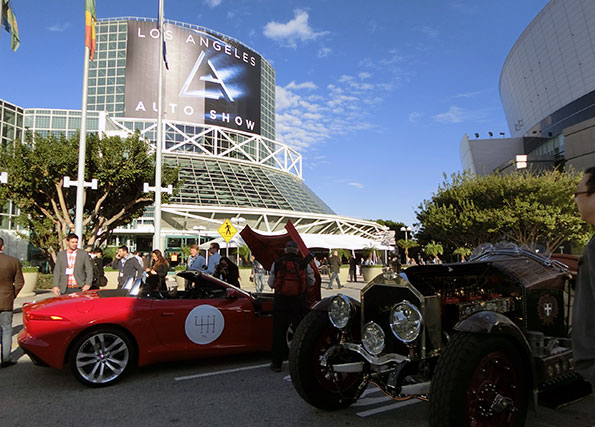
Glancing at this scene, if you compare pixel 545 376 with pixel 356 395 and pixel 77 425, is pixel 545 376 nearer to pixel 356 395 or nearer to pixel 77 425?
pixel 356 395

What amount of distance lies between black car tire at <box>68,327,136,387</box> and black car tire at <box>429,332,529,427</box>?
3778mm

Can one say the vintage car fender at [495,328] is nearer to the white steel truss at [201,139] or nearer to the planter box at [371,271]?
the planter box at [371,271]

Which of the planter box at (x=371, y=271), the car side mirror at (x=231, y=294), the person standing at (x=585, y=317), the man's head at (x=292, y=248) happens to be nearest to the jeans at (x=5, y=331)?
the car side mirror at (x=231, y=294)

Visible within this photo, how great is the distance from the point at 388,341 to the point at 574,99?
64.8m

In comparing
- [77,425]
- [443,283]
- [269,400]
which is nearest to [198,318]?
[269,400]

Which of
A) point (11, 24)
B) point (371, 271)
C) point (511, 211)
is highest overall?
point (11, 24)

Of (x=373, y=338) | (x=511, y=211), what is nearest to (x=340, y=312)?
(x=373, y=338)

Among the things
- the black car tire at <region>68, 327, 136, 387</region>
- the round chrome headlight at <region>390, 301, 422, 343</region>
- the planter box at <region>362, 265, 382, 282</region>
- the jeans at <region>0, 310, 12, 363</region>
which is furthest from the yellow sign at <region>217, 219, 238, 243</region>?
the planter box at <region>362, 265, 382, 282</region>

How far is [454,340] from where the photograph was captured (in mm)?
2963

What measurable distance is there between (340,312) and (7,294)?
4845 millimetres

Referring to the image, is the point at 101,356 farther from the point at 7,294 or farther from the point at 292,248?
the point at 292,248

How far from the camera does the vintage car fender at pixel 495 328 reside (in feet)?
9.60

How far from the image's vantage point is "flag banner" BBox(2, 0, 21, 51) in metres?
13.3

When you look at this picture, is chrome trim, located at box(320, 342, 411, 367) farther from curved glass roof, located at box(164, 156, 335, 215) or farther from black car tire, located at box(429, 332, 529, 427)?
curved glass roof, located at box(164, 156, 335, 215)
